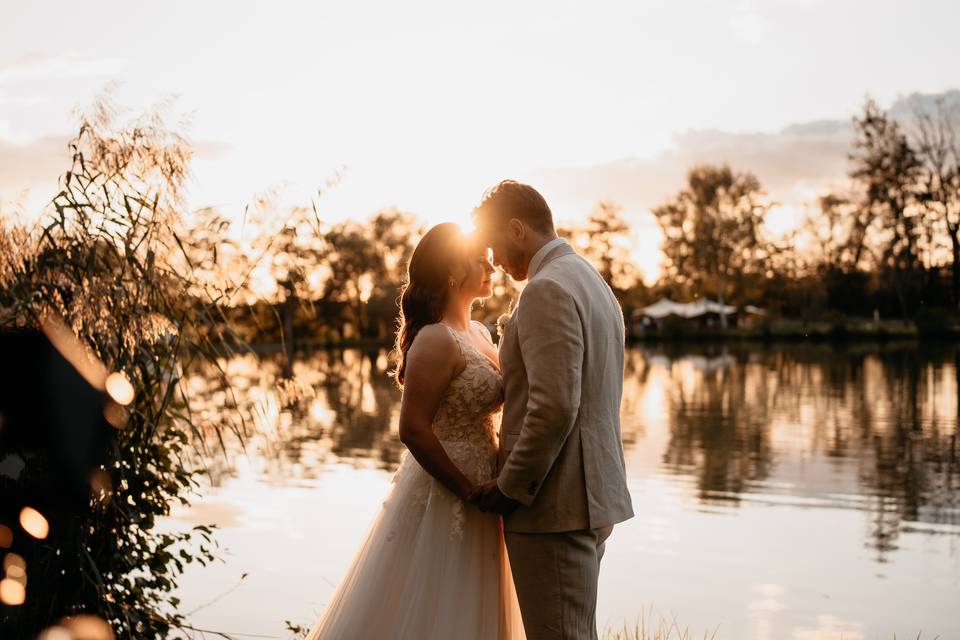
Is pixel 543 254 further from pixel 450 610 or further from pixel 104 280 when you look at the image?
pixel 104 280

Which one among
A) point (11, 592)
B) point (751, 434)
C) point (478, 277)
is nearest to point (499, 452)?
point (478, 277)

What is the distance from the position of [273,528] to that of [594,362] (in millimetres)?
5776

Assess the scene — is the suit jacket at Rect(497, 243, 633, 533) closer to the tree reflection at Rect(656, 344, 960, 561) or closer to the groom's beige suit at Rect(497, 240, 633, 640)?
the groom's beige suit at Rect(497, 240, 633, 640)

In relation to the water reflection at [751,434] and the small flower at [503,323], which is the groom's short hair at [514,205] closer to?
the small flower at [503,323]

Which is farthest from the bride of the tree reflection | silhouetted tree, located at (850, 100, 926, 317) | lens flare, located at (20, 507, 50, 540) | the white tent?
the white tent

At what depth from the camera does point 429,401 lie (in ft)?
9.96

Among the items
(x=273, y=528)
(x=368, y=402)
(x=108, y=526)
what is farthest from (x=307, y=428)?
(x=108, y=526)

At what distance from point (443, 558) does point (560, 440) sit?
0.65 metres

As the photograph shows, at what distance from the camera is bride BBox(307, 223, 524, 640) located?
119 inches

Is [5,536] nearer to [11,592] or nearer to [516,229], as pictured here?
[11,592]

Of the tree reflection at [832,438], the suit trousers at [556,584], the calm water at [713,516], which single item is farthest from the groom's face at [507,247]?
the tree reflection at [832,438]

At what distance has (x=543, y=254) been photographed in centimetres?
281

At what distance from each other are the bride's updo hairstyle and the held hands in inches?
18.4

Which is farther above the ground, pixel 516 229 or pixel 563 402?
pixel 516 229
